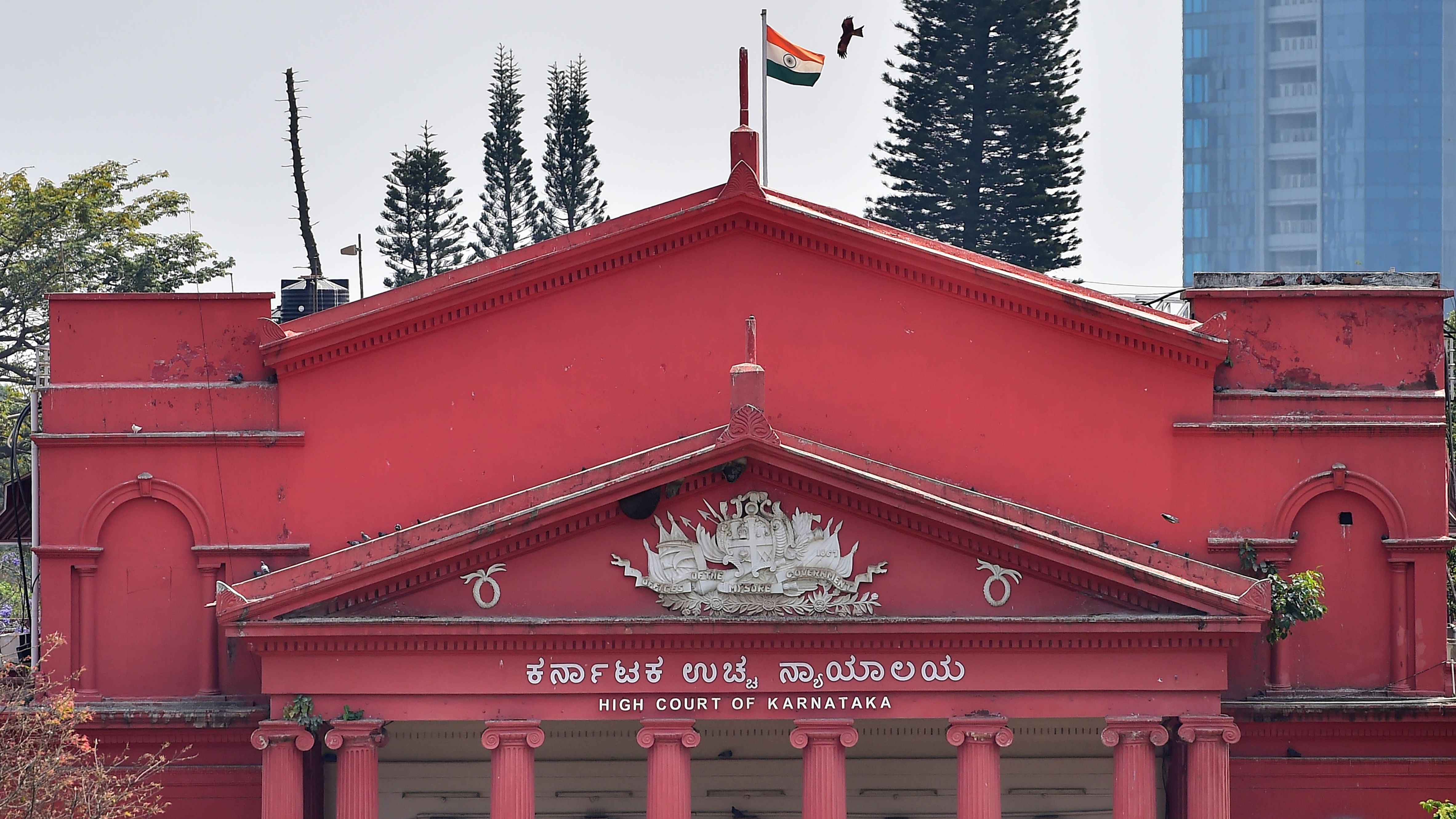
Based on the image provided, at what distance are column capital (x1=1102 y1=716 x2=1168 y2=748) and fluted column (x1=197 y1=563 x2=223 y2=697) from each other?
1116 cm

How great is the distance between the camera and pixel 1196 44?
4737 inches

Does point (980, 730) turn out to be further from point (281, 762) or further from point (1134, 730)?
point (281, 762)

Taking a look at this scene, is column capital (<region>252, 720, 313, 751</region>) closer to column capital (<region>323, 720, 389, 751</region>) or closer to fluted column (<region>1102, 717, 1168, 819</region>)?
column capital (<region>323, 720, 389, 751</region>)

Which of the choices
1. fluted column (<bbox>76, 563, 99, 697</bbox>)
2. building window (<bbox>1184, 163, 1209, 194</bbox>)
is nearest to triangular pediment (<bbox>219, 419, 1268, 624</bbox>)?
fluted column (<bbox>76, 563, 99, 697</bbox>)

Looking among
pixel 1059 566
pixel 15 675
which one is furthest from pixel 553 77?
pixel 1059 566

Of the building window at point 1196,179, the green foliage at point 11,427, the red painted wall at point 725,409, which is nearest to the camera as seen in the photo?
the red painted wall at point 725,409

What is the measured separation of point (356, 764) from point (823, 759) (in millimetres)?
5493

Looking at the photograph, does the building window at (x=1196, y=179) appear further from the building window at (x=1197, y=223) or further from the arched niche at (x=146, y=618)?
the arched niche at (x=146, y=618)

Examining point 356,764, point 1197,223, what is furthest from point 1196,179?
point 356,764

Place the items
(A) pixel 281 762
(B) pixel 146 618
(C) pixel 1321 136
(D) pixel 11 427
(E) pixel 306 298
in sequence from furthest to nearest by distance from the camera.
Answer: (C) pixel 1321 136
(D) pixel 11 427
(E) pixel 306 298
(B) pixel 146 618
(A) pixel 281 762

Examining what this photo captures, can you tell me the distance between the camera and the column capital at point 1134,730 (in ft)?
75.9

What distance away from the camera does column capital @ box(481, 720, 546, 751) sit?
907 inches

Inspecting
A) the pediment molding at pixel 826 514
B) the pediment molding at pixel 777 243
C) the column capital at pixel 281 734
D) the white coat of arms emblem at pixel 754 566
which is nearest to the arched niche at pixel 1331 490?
the pediment molding at pixel 777 243

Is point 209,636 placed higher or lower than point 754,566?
lower
